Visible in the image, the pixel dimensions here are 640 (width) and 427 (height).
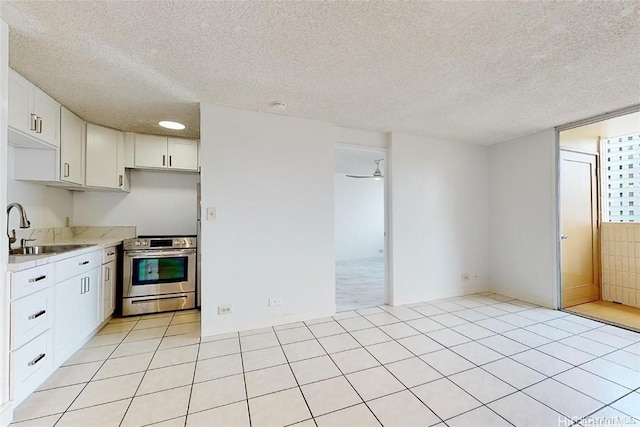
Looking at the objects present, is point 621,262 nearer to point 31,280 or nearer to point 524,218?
point 524,218

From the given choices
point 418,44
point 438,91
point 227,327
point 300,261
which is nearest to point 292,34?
point 418,44

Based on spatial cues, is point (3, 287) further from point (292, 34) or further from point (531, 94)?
point (531, 94)

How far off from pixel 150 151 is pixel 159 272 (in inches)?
64.0

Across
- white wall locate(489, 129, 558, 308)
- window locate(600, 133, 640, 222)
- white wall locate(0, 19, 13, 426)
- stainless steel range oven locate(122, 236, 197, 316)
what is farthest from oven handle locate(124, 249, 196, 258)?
window locate(600, 133, 640, 222)

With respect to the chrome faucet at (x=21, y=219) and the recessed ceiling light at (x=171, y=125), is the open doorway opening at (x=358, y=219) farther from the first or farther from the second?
the chrome faucet at (x=21, y=219)

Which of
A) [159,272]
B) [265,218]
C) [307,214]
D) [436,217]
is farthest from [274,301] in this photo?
[436,217]

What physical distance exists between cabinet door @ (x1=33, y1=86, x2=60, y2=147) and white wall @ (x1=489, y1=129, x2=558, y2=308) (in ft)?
18.4

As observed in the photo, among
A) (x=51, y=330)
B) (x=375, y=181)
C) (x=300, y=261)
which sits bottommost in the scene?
(x=51, y=330)

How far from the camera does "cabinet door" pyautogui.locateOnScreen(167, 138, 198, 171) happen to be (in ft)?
12.5

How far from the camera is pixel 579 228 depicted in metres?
3.90

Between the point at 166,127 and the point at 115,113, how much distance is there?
1.82 feet

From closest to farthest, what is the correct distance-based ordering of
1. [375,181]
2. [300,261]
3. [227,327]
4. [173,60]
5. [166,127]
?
[173,60] → [227,327] → [300,261] → [166,127] → [375,181]

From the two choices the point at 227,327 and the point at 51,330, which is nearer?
the point at 51,330

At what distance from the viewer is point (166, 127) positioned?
3.51 m
